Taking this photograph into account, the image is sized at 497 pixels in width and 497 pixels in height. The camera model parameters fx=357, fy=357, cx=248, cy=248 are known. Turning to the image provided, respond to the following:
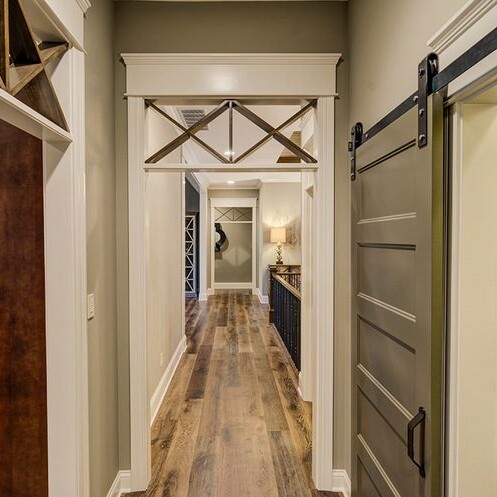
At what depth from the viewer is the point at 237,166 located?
2.16 m

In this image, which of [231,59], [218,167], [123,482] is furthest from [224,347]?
[231,59]

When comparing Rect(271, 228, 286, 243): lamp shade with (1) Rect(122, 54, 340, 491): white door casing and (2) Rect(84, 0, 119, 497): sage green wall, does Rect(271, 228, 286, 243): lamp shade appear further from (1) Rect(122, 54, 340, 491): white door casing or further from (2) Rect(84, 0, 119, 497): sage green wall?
(2) Rect(84, 0, 119, 497): sage green wall

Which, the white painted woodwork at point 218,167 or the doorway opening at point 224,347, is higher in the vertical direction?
the white painted woodwork at point 218,167

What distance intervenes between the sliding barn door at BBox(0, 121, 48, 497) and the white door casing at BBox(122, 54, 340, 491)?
604mm

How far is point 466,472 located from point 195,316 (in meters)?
6.29

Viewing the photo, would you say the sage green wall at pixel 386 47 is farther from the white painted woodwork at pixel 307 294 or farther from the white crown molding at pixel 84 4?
the white crown molding at pixel 84 4

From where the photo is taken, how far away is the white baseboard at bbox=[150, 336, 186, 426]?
3068 millimetres

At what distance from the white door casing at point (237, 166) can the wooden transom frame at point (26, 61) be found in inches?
25.0

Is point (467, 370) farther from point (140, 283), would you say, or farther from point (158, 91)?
point (158, 91)

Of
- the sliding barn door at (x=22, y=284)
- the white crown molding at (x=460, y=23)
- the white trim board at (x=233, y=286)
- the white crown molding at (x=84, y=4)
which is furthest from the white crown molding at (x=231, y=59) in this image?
the white trim board at (x=233, y=286)

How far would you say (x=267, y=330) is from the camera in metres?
6.05

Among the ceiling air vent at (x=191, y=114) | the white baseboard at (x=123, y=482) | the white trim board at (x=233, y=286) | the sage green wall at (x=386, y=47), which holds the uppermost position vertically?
the ceiling air vent at (x=191, y=114)

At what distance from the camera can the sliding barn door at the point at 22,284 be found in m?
1.60

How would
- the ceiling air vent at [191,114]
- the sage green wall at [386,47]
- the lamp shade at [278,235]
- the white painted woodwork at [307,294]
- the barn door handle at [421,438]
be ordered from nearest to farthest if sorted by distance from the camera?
the barn door handle at [421,438] → the sage green wall at [386,47] → the white painted woodwork at [307,294] → the ceiling air vent at [191,114] → the lamp shade at [278,235]
